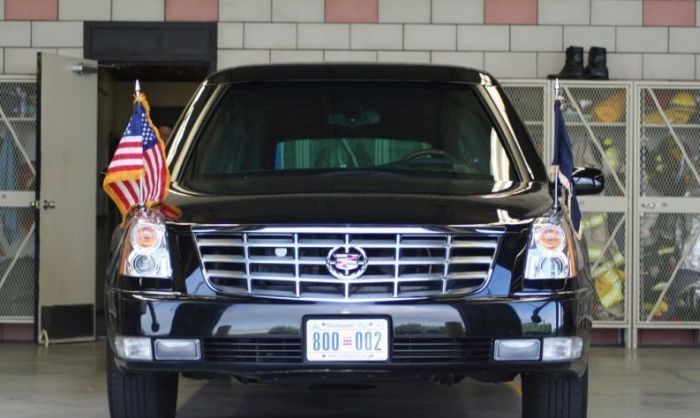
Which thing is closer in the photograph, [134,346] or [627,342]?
[134,346]

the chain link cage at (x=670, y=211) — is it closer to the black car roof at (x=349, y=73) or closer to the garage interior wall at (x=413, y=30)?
the garage interior wall at (x=413, y=30)

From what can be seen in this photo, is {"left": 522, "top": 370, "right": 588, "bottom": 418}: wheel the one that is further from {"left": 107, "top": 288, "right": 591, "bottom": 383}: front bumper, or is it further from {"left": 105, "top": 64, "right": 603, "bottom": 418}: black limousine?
{"left": 107, "top": 288, "right": 591, "bottom": 383}: front bumper

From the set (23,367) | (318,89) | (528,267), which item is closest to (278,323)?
(528,267)

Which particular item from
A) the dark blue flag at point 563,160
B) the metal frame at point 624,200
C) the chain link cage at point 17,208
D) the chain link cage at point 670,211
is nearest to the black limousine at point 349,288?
the dark blue flag at point 563,160

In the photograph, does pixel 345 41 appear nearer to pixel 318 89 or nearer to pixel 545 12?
pixel 545 12

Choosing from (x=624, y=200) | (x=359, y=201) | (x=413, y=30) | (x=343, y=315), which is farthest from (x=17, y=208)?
(x=343, y=315)

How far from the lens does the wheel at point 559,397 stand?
5.18 metres

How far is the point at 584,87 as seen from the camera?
388 inches

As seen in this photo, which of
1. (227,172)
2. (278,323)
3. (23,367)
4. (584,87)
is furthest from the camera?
(584,87)

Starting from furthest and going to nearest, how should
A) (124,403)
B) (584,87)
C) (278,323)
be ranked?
(584,87) → (124,403) → (278,323)

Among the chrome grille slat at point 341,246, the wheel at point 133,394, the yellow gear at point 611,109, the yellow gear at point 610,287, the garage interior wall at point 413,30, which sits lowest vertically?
the wheel at point 133,394

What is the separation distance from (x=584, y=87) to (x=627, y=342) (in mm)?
1872

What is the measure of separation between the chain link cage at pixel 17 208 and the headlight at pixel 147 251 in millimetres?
5438

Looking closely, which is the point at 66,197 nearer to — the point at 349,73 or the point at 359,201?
the point at 349,73
